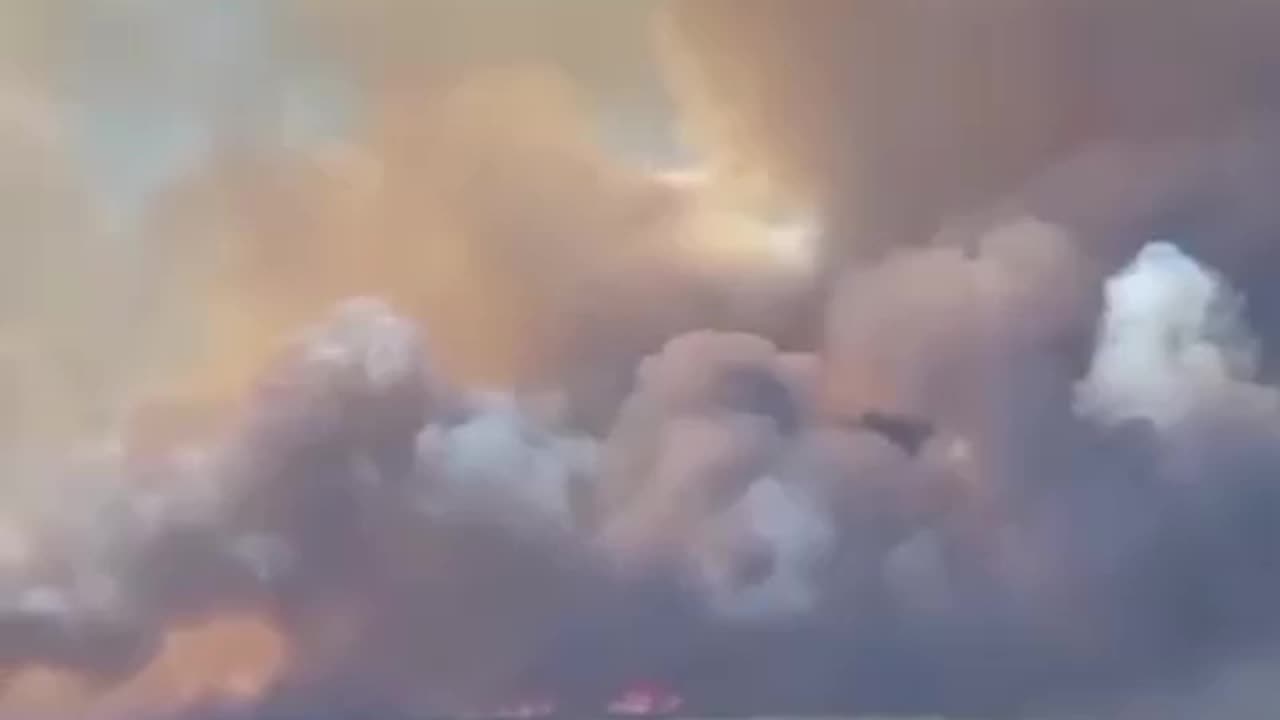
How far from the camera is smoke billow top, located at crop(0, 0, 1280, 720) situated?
2301 mm

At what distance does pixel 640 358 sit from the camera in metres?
2.34

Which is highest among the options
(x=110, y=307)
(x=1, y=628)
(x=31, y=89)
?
(x=31, y=89)

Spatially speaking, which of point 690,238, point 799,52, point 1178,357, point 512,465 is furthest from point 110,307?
point 1178,357

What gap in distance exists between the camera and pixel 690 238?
2.36m

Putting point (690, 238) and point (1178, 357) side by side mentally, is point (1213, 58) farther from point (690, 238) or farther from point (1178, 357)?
point (690, 238)

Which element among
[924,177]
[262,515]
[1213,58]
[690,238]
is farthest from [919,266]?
[262,515]

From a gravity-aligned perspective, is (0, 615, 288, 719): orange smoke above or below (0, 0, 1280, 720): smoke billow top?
below

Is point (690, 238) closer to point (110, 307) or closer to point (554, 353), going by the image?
point (554, 353)

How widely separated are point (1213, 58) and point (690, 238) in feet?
2.06

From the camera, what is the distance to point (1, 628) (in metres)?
2.29

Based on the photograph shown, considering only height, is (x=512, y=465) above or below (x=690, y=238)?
below

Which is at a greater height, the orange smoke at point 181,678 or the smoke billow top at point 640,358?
the smoke billow top at point 640,358

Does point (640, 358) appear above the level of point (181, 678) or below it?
above

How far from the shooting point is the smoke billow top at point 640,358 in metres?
2.30
